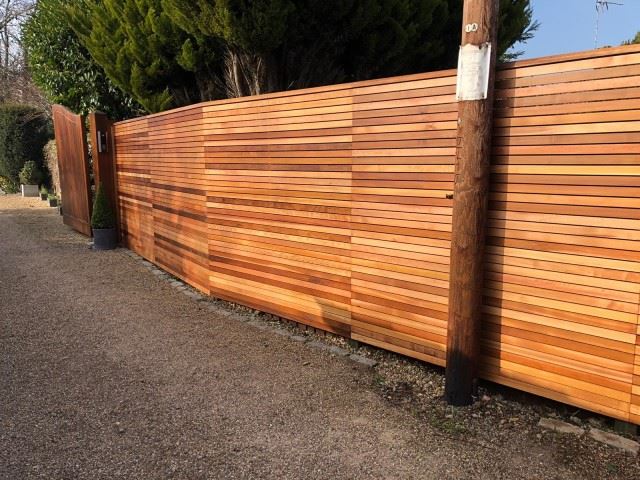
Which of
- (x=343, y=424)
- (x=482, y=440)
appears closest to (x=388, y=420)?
(x=343, y=424)

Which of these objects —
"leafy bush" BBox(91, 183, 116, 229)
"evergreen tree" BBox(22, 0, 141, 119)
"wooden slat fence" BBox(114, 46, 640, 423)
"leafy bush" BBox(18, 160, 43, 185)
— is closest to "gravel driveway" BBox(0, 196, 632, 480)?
"wooden slat fence" BBox(114, 46, 640, 423)

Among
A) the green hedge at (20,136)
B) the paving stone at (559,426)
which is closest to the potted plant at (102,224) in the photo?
the paving stone at (559,426)

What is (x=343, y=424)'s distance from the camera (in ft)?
10.1

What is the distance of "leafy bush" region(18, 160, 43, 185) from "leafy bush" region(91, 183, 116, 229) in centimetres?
1027

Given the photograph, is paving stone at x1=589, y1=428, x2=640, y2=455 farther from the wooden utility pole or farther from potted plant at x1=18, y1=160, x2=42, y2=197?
potted plant at x1=18, y1=160, x2=42, y2=197

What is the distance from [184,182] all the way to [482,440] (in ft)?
14.1

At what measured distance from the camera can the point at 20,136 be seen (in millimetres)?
17250

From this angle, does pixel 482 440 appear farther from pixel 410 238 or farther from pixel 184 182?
pixel 184 182

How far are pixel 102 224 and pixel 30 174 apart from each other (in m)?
10.5

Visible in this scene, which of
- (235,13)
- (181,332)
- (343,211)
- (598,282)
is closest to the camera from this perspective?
(598,282)

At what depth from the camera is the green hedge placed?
17188 millimetres

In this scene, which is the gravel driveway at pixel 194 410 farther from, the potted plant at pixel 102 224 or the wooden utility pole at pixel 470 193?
the potted plant at pixel 102 224

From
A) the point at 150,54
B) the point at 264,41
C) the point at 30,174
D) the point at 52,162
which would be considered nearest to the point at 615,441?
the point at 264,41

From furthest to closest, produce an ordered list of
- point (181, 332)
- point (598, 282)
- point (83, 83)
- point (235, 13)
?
1. point (83, 83)
2. point (235, 13)
3. point (181, 332)
4. point (598, 282)
